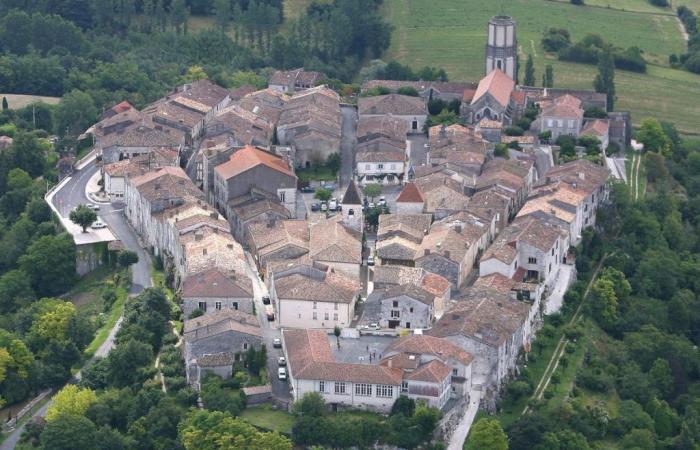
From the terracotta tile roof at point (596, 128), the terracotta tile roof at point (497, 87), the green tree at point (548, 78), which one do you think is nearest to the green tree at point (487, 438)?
the terracotta tile roof at point (596, 128)

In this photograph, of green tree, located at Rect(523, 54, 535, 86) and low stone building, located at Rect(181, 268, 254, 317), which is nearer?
low stone building, located at Rect(181, 268, 254, 317)

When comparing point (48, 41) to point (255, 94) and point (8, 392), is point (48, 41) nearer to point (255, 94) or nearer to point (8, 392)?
point (255, 94)

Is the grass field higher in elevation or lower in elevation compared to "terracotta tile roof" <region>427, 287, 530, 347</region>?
lower

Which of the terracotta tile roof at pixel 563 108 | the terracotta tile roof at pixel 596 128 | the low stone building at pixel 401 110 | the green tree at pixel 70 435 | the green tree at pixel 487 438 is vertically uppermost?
the terracotta tile roof at pixel 563 108

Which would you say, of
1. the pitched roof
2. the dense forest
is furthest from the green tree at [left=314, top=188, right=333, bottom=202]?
the dense forest

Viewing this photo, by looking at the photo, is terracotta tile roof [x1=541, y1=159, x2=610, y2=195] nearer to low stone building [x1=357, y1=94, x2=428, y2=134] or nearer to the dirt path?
the dirt path

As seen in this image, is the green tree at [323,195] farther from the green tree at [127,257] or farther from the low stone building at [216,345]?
the low stone building at [216,345]

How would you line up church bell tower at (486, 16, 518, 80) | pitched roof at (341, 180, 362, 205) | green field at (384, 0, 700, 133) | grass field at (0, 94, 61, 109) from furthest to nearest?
1. green field at (384, 0, 700, 133)
2. grass field at (0, 94, 61, 109)
3. church bell tower at (486, 16, 518, 80)
4. pitched roof at (341, 180, 362, 205)
